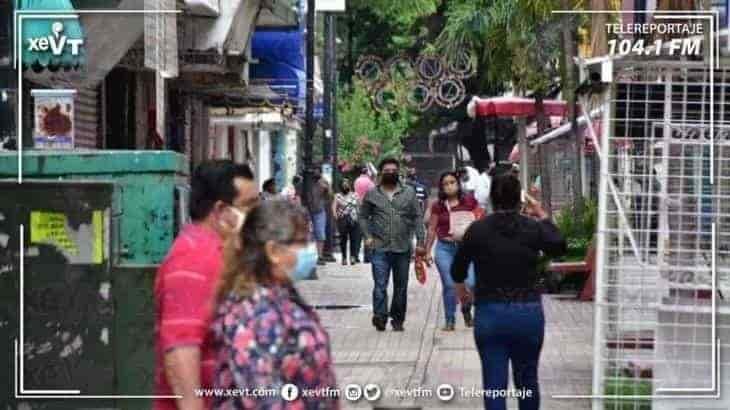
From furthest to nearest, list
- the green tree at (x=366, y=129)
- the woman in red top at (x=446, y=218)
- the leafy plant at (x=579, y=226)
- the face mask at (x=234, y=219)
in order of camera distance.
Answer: the green tree at (x=366, y=129), the leafy plant at (x=579, y=226), the woman in red top at (x=446, y=218), the face mask at (x=234, y=219)

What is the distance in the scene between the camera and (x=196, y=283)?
572 centimetres

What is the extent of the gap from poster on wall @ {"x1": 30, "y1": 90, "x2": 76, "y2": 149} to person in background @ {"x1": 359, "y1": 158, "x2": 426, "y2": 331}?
16.4 ft

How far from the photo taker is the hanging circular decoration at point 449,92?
31.0m

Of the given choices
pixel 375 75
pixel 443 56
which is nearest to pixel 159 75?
pixel 443 56

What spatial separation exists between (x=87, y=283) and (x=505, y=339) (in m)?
2.24

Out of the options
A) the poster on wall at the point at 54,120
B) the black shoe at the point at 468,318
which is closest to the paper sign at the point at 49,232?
the poster on wall at the point at 54,120

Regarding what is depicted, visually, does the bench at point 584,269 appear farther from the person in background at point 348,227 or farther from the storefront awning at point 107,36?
the person in background at point 348,227

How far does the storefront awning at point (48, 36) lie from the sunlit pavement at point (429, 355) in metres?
2.99

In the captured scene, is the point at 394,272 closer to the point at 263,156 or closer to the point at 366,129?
the point at 263,156

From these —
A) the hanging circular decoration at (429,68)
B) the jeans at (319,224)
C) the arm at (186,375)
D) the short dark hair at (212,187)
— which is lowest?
the jeans at (319,224)

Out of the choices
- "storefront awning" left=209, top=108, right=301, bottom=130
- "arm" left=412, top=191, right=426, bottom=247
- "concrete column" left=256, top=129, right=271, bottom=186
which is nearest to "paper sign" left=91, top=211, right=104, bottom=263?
"arm" left=412, top=191, right=426, bottom=247

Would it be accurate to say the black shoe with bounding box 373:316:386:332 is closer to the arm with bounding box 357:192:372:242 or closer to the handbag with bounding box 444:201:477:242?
the arm with bounding box 357:192:372:242

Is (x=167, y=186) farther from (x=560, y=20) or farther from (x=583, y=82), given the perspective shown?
(x=560, y=20)

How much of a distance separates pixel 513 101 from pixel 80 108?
12407 mm
